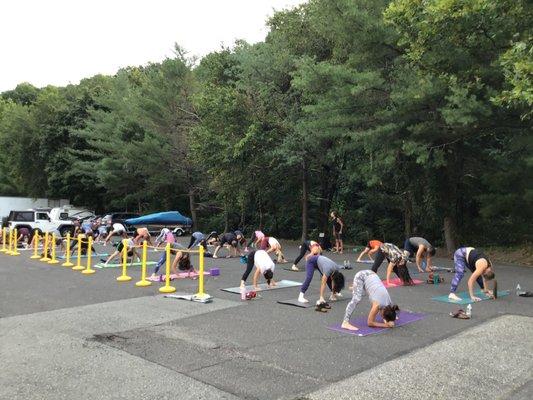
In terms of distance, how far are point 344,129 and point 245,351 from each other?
11.6 metres

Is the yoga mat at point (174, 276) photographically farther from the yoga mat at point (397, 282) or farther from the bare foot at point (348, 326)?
the bare foot at point (348, 326)

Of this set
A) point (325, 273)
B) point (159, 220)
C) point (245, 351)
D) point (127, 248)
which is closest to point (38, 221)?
point (159, 220)

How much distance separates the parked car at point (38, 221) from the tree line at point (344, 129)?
723 cm

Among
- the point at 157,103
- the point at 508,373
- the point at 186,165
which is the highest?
the point at 157,103

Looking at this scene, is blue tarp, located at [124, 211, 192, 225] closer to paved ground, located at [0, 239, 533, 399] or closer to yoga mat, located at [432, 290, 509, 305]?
paved ground, located at [0, 239, 533, 399]

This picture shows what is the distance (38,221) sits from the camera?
93.9ft

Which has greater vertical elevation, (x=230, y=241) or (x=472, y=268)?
(x=230, y=241)

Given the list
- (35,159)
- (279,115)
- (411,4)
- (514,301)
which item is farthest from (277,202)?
(35,159)

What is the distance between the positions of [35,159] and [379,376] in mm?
48144

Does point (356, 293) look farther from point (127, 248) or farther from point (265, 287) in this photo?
point (127, 248)

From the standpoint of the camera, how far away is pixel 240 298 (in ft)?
35.5

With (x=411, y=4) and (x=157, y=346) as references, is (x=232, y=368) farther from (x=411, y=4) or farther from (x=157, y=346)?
(x=411, y=4)

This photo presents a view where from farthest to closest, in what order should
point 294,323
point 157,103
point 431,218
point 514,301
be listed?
point 157,103 → point 431,218 → point 514,301 → point 294,323

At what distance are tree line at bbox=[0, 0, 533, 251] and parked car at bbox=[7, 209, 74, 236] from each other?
723 cm
